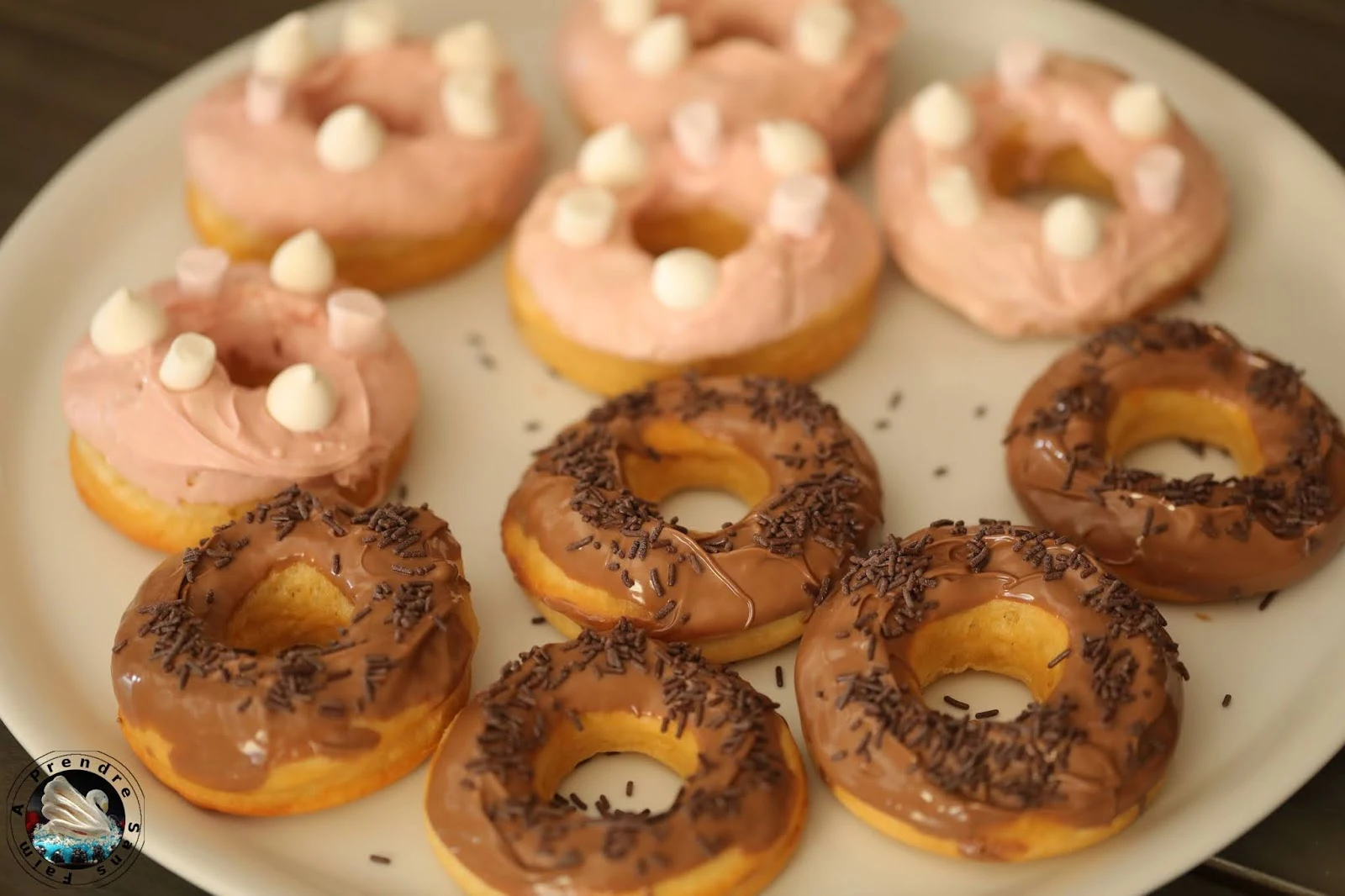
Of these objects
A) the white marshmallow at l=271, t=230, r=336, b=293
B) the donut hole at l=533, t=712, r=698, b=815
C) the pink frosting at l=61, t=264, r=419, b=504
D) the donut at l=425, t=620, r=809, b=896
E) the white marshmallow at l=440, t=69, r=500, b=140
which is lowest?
the donut hole at l=533, t=712, r=698, b=815

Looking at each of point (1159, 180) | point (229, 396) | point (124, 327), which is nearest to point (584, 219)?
point (229, 396)

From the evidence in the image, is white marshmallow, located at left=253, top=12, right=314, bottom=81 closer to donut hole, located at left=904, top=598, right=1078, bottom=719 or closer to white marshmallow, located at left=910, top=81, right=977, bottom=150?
white marshmallow, located at left=910, top=81, right=977, bottom=150

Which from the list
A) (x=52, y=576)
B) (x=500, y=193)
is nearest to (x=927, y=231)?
(x=500, y=193)

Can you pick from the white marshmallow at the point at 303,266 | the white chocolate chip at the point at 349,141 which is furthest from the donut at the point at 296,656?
the white chocolate chip at the point at 349,141

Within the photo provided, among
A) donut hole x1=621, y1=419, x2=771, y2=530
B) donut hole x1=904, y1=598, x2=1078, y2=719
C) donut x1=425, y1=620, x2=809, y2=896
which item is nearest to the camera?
donut x1=425, y1=620, x2=809, y2=896

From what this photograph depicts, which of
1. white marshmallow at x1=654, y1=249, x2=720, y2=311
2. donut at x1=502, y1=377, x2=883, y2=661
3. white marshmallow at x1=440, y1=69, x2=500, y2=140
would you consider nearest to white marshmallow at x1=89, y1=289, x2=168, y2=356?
donut at x1=502, y1=377, x2=883, y2=661

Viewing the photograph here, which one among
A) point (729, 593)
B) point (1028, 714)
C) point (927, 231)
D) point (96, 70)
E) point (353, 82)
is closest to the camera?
point (1028, 714)

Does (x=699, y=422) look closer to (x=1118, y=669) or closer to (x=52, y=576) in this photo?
(x=1118, y=669)
